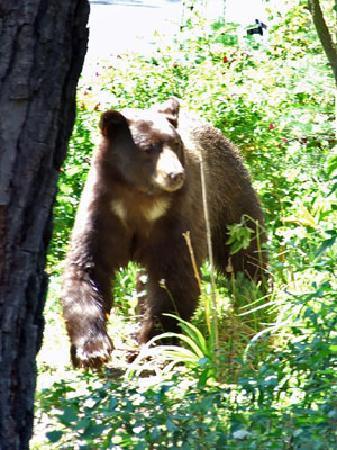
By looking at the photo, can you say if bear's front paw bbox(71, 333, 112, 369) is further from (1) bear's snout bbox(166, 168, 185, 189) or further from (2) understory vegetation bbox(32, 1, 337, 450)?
(1) bear's snout bbox(166, 168, 185, 189)

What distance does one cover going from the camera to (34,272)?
3717 mm

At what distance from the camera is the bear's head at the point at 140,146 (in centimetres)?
755

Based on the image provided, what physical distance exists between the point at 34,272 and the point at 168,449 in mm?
804

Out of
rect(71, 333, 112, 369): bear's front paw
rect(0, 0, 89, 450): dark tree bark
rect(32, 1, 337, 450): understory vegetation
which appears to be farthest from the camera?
rect(71, 333, 112, 369): bear's front paw

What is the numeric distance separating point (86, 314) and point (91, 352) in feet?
0.87

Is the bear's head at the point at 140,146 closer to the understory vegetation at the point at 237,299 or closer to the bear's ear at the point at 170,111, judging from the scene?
the bear's ear at the point at 170,111

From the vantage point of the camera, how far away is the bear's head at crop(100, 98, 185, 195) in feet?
24.8

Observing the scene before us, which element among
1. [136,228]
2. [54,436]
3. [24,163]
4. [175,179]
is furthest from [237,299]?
[24,163]

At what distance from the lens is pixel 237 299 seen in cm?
816

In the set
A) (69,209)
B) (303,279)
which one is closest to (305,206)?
(303,279)

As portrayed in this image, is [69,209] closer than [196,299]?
No

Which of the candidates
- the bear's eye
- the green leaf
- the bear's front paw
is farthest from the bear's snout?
the green leaf

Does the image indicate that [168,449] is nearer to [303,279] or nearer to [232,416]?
[232,416]

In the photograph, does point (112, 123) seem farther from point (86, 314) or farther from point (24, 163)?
point (24, 163)
